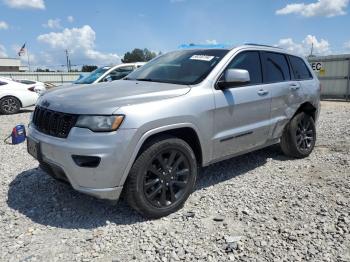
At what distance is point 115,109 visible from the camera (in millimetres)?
3219

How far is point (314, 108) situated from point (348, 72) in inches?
474

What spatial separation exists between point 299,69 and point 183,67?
2.29 metres

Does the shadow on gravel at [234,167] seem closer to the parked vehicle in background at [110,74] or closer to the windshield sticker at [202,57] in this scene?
the windshield sticker at [202,57]

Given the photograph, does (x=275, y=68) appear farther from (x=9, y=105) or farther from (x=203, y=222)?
(x=9, y=105)

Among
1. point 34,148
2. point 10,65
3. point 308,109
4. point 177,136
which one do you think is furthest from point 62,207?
point 10,65

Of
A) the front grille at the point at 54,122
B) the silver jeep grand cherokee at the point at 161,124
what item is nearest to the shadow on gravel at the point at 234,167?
the silver jeep grand cherokee at the point at 161,124

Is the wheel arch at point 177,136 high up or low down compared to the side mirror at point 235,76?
down

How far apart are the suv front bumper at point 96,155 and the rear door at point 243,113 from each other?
124cm

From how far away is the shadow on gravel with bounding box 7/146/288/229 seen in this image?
366 centimetres

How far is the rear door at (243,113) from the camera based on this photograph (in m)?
4.07

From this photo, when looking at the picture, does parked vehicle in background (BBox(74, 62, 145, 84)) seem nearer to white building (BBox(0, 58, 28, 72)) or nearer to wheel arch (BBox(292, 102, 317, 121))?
wheel arch (BBox(292, 102, 317, 121))

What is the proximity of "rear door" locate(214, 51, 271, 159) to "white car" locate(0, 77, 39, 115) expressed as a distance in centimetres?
988

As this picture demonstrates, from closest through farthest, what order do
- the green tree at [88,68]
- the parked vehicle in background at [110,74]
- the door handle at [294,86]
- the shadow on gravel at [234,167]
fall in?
the shadow on gravel at [234,167]
the door handle at [294,86]
the parked vehicle in background at [110,74]
the green tree at [88,68]

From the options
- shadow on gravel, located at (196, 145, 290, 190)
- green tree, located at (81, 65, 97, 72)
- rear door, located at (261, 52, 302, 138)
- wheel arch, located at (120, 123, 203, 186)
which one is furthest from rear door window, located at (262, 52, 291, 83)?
green tree, located at (81, 65, 97, 72)
